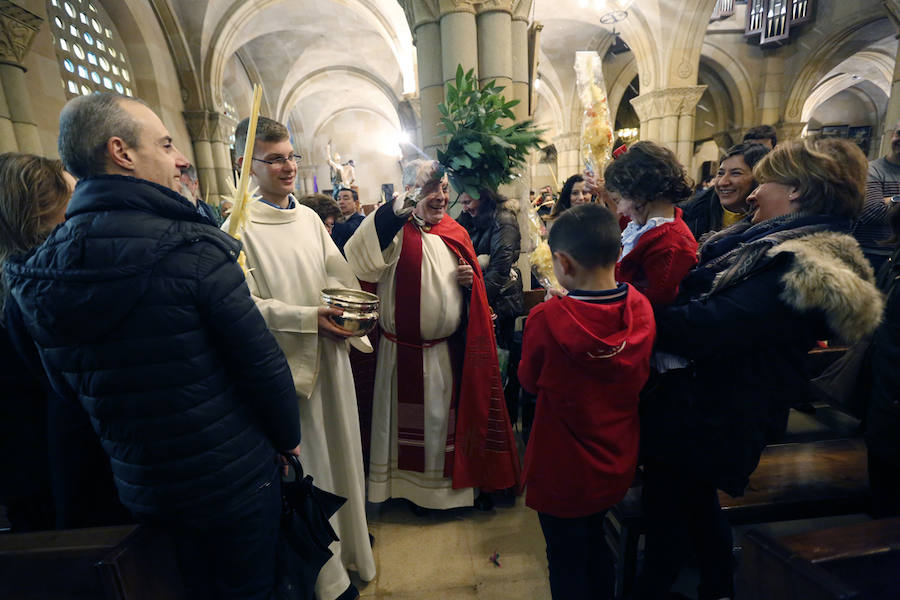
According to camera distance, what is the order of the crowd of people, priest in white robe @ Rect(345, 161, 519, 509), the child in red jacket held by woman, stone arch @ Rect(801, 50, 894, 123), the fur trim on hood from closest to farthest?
the crowd of people, the fur trim on hood, the child in red jacket held by woman, priest in white robe @ Rect(345, 161, 519, 509), stone arch @ Rect(801, 50, 894, 123)

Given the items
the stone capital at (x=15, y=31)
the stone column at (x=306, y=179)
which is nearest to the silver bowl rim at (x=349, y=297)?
the stone capital at (x=15, y=31)

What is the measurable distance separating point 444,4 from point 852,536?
4.30 metres

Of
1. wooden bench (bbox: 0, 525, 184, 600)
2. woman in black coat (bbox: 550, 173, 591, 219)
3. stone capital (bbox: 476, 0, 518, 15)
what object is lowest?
wooden bench (bbox: 0, 525, 184, 600)

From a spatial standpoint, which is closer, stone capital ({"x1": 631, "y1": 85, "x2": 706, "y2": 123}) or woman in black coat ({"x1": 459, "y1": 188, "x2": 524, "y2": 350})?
woman in black coat ({"x1": 459, "y1": 188, "x2": 524, "y2": 350})

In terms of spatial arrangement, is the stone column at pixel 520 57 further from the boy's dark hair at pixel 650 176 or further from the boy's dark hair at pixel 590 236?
the boy's dark hair at pixel 590 236

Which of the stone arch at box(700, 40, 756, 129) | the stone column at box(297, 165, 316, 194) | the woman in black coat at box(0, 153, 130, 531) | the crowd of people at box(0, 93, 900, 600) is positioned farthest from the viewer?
the stone column at box(297, 165, 316, 194)

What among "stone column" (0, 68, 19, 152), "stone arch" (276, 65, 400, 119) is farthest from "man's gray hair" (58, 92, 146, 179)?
"stone arch" (276, 65, 400, 119)

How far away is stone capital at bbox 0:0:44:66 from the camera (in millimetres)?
4899

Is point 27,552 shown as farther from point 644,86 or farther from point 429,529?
point 644,86

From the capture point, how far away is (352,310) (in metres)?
1.71

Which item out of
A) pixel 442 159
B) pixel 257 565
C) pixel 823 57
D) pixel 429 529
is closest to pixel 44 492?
pixel 257 565

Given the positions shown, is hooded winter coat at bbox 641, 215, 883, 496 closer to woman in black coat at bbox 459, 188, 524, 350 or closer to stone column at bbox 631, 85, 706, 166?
woman in black coat at bbox 459, 188, 524, 350

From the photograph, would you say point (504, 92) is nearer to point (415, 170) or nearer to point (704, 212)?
point (704, 212)

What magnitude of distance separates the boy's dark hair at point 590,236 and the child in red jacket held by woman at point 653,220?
0.90 feet
